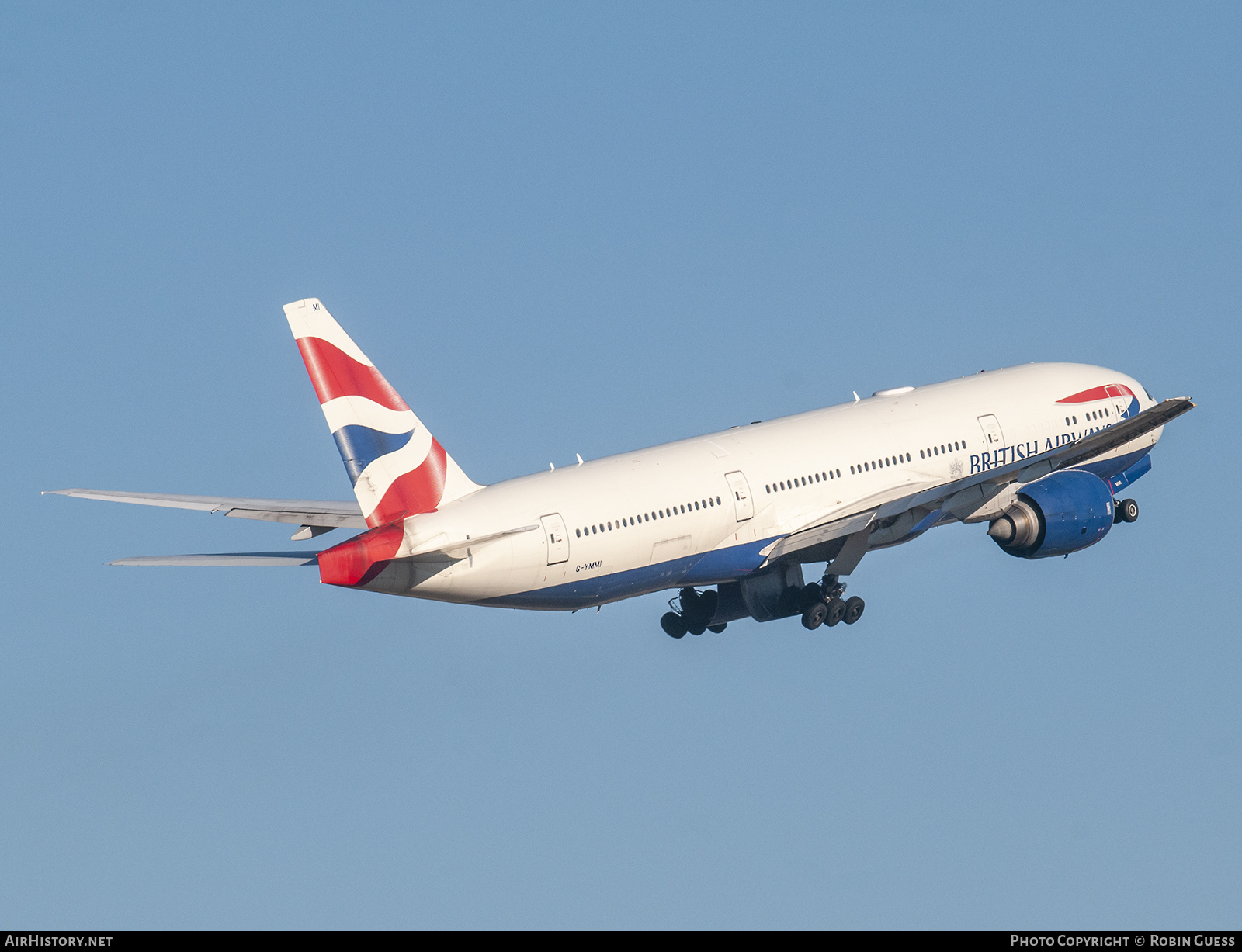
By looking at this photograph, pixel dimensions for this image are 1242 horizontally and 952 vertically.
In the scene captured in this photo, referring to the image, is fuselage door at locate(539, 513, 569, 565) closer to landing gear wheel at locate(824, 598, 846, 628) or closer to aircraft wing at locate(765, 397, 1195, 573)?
aircraft wing at locate(765, 397, 1195, 573)

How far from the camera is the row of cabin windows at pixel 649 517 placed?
47125 mm

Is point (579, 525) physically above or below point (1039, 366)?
below

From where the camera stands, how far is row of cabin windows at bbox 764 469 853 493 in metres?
50.9

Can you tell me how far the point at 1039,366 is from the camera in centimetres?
5978

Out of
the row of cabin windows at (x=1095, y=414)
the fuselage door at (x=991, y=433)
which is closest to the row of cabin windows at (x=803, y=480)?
the fuselage door at (x=991, y=433)

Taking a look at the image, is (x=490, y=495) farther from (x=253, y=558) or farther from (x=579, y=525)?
(x=253, y=558)

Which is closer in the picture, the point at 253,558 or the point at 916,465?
the point at 253,558

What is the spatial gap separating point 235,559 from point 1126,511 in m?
27.1

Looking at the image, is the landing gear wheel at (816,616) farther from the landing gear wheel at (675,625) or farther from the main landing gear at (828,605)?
the landing gear wheel at (675,625)

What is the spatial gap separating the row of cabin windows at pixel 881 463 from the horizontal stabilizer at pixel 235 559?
15.1m

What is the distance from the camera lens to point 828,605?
52.4 meters

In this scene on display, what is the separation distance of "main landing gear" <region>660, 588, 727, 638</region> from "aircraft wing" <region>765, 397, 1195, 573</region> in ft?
13.1

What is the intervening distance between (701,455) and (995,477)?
296 inches
